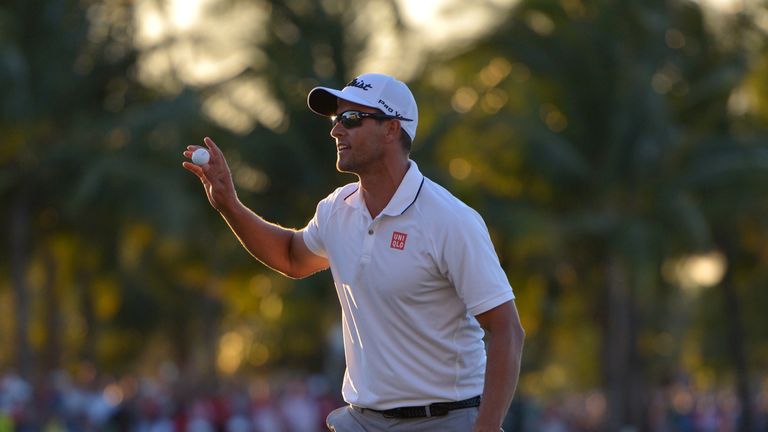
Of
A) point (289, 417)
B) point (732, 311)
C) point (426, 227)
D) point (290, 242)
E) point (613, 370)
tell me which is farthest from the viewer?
point (732, 311)

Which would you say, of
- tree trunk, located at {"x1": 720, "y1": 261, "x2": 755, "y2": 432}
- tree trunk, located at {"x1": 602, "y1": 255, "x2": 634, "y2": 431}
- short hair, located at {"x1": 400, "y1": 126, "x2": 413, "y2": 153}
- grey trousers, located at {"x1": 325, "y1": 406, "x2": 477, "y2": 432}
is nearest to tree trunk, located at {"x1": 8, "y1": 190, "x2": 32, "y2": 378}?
tree trunk, located at {"x1": 602, "y1": 255, "x2": 634, "y2": 431}

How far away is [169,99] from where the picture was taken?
86.5 ft

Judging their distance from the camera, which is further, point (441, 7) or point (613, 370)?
point (613, 370)

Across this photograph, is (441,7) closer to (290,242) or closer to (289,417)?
(289,417)

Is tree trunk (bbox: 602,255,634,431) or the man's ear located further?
tree trunk (bbox: 602,255,634,431)

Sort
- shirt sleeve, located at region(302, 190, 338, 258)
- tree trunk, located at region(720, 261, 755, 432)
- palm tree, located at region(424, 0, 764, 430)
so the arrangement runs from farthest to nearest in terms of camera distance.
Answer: tree trunk, located at region(720, 261, 755, 432) < palm tree, located at region(424, 0, 764, 430) < shirt sleeve, located at region(302, 190, 338, 258)

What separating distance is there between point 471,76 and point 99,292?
9.68 meters

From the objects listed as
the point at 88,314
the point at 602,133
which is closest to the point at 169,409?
the point at 88,314

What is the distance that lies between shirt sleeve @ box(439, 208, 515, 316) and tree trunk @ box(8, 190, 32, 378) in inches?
892

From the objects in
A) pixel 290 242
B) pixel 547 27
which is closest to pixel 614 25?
pixel 547 27

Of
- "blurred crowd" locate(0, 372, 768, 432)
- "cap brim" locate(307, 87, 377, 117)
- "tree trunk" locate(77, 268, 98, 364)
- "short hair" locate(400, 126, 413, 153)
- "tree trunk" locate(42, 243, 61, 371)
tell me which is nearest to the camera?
"cap brim" locate(307, 87, 377, 117)

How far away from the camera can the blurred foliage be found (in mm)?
26797

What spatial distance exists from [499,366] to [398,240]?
550mm

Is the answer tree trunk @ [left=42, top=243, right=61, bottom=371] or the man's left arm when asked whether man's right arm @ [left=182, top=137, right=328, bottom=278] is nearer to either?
the man's left arm
